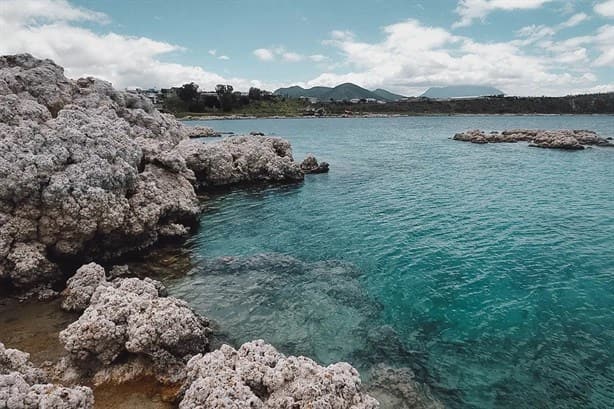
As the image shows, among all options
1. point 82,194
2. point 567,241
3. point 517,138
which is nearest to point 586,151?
point 517,138

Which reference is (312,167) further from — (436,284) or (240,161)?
(436,284)

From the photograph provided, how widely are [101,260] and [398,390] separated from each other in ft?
58.5

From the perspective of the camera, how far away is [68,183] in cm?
2136

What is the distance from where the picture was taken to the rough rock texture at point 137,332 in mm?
13508

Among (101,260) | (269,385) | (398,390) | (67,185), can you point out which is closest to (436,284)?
(398,390)

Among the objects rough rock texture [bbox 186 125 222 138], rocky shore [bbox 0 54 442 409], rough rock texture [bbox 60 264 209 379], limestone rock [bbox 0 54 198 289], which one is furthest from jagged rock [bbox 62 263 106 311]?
rough rock texture [bbox 186 125 222 138]

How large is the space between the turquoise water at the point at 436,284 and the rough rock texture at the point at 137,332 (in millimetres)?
2610

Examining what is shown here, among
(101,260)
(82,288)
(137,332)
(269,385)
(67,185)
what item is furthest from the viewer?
(101,260)

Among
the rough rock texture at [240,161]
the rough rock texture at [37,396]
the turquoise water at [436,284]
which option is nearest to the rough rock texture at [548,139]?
the turquoise water at [436,284]

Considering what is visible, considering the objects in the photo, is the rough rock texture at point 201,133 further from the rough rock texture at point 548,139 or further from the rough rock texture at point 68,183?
the rough rock texture at point 68,183

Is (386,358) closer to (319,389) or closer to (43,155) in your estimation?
(319,389)

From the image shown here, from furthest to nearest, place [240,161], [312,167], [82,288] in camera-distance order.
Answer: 1. [312,167]
2. [240,161]
3. [82,288]

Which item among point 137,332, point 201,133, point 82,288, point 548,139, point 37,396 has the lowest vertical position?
point 82,288

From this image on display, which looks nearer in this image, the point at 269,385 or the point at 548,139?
the point at 269,385
